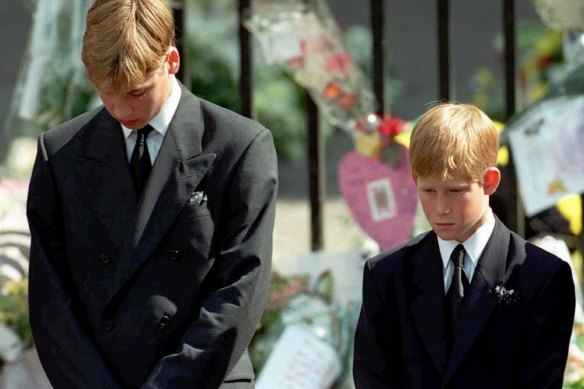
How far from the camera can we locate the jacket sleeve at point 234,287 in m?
2.96

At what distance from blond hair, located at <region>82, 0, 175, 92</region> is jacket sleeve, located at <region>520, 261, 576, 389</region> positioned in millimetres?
900

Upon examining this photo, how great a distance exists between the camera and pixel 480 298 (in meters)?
2.89

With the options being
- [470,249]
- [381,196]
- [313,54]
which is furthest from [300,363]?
[470,249]

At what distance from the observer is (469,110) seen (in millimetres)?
2957

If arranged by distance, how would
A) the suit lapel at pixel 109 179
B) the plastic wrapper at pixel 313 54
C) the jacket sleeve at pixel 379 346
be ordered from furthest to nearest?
1. the plastic wrapper at pixel 313 54
2. the suit lapel at pixel 109 179
3. the jacket sleeve at pixel 379 346

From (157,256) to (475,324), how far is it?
671mm

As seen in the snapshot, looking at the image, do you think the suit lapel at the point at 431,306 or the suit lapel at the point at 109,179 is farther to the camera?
the suit lapel at the point at 109,179

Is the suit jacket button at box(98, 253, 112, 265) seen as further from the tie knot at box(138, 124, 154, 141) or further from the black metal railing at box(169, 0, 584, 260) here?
the black metal railing at box(169, 0, 584, 260)

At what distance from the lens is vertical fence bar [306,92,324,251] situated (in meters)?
4.70

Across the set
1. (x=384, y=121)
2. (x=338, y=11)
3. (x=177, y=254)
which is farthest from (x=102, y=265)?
(x=338, y=11)

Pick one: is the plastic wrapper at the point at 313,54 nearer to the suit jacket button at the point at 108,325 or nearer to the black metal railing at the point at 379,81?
the black metal railing at the point at 379,81

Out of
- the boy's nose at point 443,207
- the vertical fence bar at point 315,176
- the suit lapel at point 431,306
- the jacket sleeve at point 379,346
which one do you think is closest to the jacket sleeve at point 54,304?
the jacket sleeve at point 379,346

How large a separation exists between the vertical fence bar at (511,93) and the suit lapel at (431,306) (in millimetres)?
1580

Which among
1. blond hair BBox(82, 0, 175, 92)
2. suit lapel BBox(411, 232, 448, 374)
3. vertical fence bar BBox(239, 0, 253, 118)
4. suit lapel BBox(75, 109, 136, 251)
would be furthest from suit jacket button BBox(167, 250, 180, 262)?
vertical fence bar BBox(239, 0, 253, 118)
